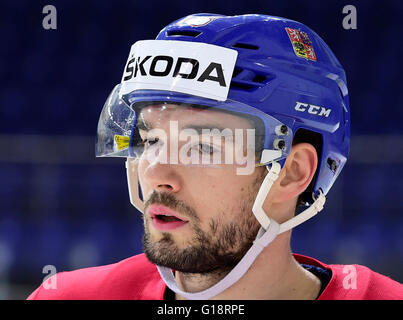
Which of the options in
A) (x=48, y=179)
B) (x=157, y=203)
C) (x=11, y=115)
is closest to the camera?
(x=157, y=203)

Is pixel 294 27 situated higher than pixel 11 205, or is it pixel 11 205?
pixel 294 27

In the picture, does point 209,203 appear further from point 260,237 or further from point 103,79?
point 103,79

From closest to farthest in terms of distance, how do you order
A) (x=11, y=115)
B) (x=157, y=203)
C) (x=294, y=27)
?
(x=157, y=203) → (x=294, y=27) → (x=11, y=115)

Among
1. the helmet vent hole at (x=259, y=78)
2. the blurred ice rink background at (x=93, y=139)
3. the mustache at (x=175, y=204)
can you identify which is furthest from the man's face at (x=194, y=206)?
the blurred ice rink background at (x=93, y=139)

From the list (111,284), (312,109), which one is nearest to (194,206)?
(312,109)

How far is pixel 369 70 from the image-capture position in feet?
19.9

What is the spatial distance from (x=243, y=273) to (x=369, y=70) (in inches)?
183

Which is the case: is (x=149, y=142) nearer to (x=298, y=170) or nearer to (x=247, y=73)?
(x=247, y=73)

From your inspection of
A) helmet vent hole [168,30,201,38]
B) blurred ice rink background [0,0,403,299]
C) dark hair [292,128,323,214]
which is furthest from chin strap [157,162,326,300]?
blurred ice rink background [0,0,403,299]

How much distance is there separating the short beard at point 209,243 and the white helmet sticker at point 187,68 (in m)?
0.27

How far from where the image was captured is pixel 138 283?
2.08 meters

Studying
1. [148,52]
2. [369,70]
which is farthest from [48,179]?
[148,52]

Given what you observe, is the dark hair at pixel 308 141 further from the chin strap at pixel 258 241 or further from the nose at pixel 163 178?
the nose at pixel 163 178

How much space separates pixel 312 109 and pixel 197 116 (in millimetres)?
328
